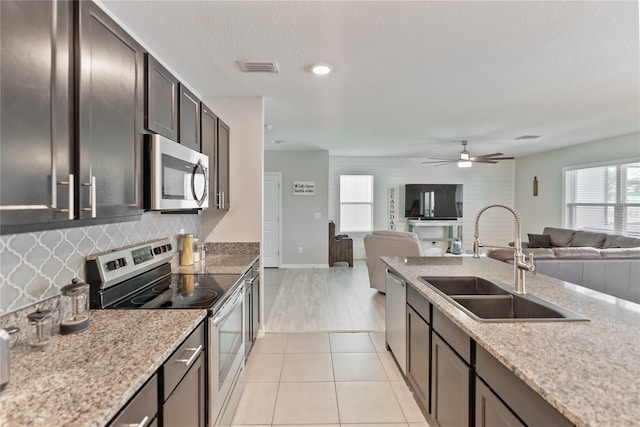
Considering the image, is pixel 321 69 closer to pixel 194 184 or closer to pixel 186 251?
pixel 194 184

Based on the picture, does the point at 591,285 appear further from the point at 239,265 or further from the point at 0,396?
the point at 0,396

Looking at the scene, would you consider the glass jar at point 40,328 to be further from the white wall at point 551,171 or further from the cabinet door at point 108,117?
the white wall at point 551,171

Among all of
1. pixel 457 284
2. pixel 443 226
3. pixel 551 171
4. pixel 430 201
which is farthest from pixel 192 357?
pixel 551 171

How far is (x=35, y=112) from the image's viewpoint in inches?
37.7

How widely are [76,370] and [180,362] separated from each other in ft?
1.21

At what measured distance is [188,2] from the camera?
1.77m

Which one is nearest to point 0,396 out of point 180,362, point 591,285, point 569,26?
point 180,362

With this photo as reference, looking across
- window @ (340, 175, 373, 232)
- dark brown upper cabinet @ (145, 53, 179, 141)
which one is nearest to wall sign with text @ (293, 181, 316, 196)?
window @ (340, 175, 373, 232)

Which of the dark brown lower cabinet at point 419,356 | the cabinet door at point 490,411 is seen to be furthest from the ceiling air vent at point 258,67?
the cabinet door at point 490,411

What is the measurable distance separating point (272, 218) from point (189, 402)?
18.0ft

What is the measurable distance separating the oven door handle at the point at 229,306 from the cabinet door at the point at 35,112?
3.01ft

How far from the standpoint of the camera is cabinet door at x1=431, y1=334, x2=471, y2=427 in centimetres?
148

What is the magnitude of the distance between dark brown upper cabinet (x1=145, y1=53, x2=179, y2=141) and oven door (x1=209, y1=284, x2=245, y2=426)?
105 cm

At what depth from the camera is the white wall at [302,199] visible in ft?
22.3
